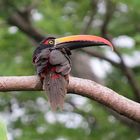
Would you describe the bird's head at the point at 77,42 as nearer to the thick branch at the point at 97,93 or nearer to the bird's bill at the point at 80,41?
the bird's bill at the point at 80,41

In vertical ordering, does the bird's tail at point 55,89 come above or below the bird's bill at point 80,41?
below

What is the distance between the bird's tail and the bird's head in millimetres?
512

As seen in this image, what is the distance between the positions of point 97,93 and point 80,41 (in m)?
0.93

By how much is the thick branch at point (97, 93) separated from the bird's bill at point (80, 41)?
76cm

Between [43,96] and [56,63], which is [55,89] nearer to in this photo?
[56,63]

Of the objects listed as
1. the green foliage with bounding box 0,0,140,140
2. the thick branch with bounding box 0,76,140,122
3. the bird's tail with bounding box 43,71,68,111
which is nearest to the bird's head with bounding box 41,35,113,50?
the bird's tail with bounding box 43,71,68,111

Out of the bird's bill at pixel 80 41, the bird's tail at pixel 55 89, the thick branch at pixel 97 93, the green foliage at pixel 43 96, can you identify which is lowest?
the thick branch at pixel 97 93

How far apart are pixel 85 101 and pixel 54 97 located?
6245mm

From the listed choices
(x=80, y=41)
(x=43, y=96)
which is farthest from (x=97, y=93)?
(x=43, y=96)

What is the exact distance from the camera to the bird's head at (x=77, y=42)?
4508 mm

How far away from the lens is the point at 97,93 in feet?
12.3

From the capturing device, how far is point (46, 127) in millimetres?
9211

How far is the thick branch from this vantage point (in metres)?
3.69

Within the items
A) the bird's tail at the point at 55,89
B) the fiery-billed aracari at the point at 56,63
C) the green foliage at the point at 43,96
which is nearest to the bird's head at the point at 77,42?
the fiery-billed aracari at the point at 56,63
